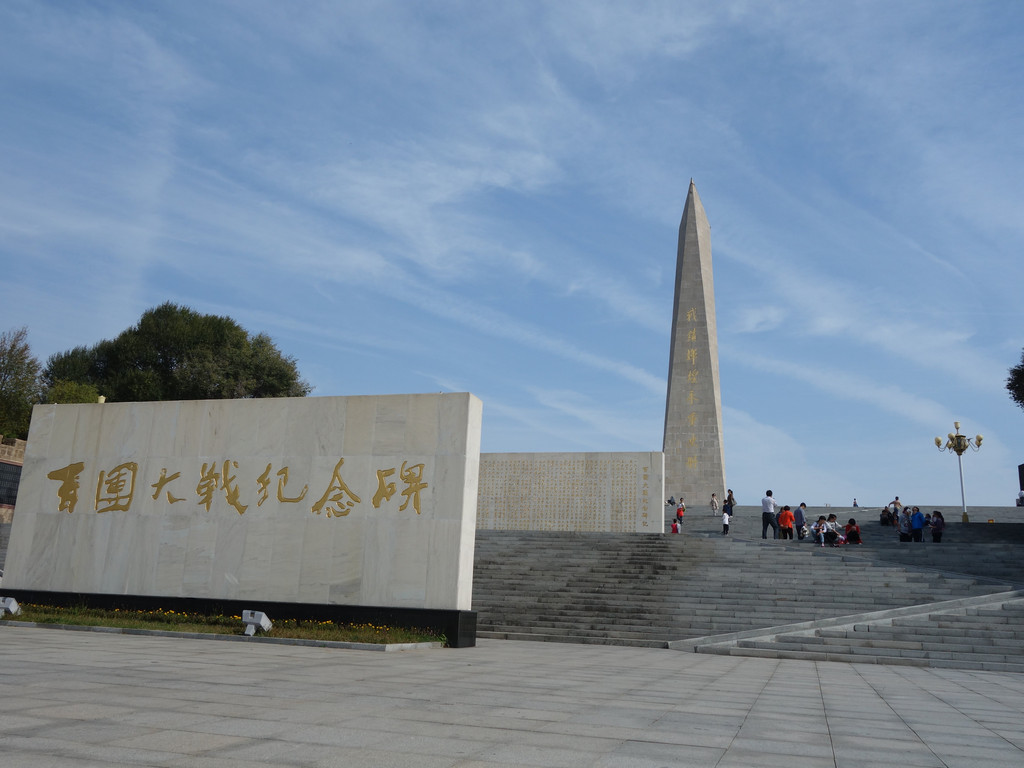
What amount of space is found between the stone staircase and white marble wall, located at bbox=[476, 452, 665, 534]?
3547 mm

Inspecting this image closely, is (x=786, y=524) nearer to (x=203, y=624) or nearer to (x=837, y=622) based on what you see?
(x=837, y=622)

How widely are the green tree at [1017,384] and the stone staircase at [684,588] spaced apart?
10533 mm

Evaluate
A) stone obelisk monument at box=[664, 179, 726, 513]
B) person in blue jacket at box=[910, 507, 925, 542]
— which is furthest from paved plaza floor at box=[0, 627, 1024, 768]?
stone obelisk monument at box=[664, 179, 726, 513]

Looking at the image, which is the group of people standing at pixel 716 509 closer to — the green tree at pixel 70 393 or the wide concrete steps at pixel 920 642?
the wide concrete steps at pixel 920 642

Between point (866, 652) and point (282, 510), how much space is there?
28.9 ft

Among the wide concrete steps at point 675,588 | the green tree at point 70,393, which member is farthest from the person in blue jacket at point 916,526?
the green tree at point 70,393

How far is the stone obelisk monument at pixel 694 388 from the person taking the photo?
30344 millimetres

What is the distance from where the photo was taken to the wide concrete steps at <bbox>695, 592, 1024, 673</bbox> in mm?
11570

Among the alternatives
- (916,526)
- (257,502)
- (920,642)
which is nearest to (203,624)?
(257,502)

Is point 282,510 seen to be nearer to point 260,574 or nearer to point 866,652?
point 260,574

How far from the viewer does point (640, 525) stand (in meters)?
22.4

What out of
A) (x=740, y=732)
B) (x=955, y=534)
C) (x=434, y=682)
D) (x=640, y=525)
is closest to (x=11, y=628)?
(x=434, y=682)

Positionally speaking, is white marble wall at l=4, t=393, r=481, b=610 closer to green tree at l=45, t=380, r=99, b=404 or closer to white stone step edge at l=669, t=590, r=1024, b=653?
white stone step edge at l=669, t=590, r=1024, b=653

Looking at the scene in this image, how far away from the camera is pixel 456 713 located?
213 inches
